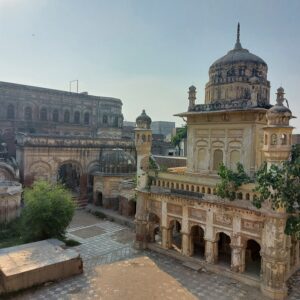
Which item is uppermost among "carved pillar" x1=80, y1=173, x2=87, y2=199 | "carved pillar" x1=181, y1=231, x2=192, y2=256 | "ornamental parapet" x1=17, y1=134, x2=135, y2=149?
"ornamental parapet" x1=17, y1=134, x2=135, y2=149

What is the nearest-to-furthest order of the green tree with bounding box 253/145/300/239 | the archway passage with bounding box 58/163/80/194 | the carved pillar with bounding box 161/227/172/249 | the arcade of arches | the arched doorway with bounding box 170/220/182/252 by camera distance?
the green tree with bounding box 253/145/300/239 → the arcade of arches → the carved pillar with bounding box 161/227/172/249 → the arched doorway with bounding box 170/220/182/252 → the archway passage with bounding box 58/163/80/194

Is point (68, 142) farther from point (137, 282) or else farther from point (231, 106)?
point (137, 282)

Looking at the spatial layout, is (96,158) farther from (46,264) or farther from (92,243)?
(46,264)

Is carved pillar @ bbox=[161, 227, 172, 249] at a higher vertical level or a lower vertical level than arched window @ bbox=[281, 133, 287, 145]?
lower

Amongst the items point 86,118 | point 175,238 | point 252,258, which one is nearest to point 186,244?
point 175,238

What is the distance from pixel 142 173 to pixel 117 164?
10153 mm

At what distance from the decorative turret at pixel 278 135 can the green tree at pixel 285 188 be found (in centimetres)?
40

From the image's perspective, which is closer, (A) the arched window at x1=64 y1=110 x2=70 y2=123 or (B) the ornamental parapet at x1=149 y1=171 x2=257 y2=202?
(B) the ornamental parapet at x1=149 y1=171 x2=257 y2=202

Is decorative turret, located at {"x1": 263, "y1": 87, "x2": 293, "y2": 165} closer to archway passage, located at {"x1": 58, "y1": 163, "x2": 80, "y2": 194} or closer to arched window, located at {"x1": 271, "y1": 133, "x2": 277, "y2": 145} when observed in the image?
arched window, located at {"x1": 271, "y1": 133, "x2": 277, "y2": 145}

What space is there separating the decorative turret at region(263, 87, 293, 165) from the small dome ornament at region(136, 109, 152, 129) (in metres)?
7.45

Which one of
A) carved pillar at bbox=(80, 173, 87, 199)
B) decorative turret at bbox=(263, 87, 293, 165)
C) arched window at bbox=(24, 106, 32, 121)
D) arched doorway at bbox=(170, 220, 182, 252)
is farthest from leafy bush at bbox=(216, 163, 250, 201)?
arched window at bbox=(24, 106, 32, 121)

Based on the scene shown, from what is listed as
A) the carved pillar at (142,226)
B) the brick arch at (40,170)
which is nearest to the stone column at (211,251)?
the carved pillar at (142,226)

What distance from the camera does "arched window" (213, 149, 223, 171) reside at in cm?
1747

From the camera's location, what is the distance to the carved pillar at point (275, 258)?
1239 centimetres
